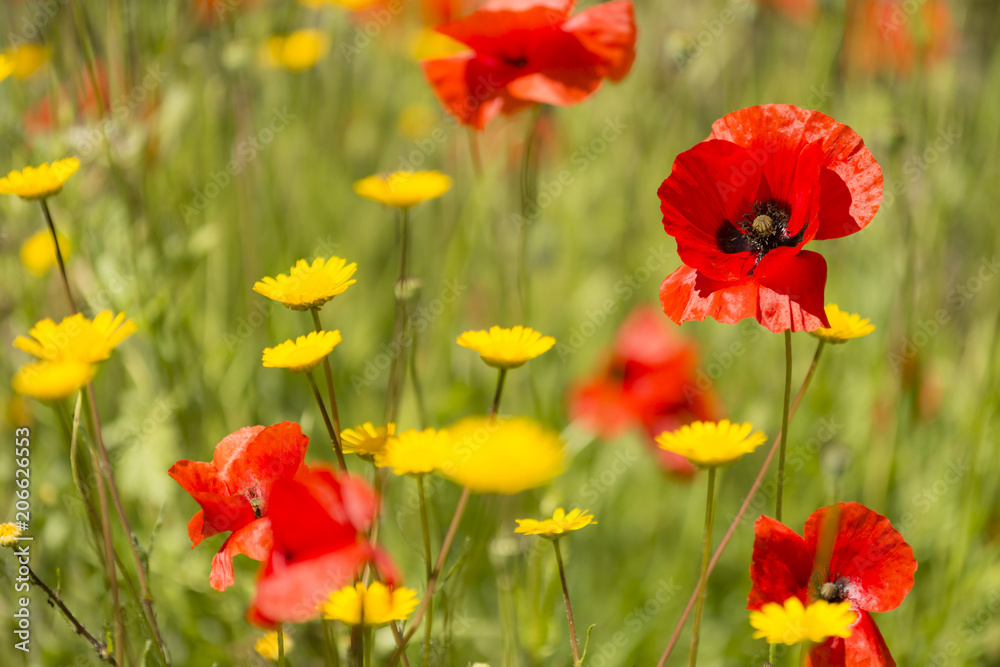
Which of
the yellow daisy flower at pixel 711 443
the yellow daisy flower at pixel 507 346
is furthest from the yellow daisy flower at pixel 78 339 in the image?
the yellow daisy flower at pixel 711 443

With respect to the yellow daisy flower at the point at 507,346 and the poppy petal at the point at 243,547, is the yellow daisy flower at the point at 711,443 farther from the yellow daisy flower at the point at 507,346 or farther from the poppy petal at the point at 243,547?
the poppy petal at the point at 243,547

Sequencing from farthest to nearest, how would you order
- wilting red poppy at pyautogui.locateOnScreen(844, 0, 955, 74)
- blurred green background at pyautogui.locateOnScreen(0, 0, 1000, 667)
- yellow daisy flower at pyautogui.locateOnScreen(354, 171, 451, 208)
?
wilting red poppy at pyautogui.locateOnScreen(844, 0, 955, 74), blurred green background at pyautogui.locateOnScreen(0, 0, 1000, 667), yellow daisy flower at pyautogui.locateOnScreen(354, 171, 451, 208)

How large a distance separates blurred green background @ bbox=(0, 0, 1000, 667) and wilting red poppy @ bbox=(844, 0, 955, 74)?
0.14ft

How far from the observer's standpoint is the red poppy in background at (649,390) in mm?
1250

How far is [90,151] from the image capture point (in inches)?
46.2

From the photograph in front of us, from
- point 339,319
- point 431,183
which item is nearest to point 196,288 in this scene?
point 339,319

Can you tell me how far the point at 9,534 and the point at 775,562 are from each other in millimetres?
554

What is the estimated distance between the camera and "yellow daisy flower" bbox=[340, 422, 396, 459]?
565 mm

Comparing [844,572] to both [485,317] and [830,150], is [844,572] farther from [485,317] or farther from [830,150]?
[485,317]

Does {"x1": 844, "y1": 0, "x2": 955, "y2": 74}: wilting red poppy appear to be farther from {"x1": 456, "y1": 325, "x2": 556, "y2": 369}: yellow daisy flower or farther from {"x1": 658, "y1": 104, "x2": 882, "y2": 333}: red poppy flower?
{"x1": 456, "y1": 325, "x2": 556, "y2": 369}: yellow daisy flower

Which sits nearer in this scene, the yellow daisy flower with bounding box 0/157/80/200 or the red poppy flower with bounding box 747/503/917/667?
the red poppy flower with bounding box 747/503/917/667

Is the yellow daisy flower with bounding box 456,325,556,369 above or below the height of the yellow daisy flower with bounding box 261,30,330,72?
below

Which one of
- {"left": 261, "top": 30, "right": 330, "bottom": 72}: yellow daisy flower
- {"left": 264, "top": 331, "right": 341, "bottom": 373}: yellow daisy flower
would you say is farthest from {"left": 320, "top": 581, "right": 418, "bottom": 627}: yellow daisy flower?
{"left": 261, "top": 30, "right": 330, "bottom": 72}: yellow daisy flower

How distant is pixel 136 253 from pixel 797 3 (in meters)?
1.71
